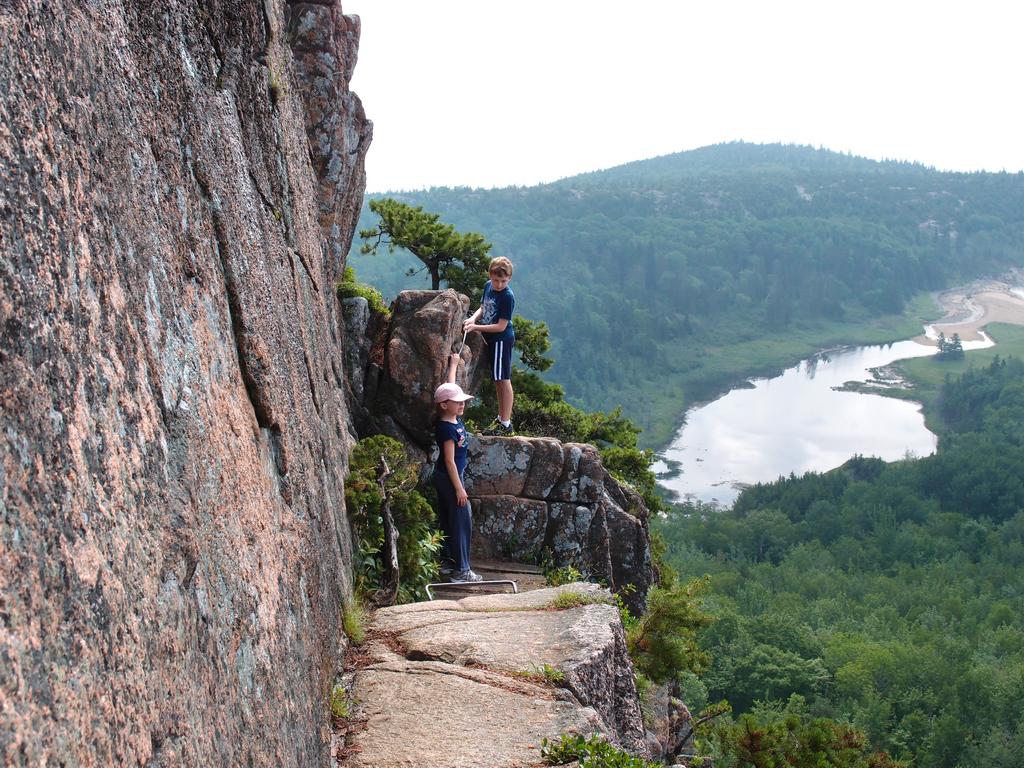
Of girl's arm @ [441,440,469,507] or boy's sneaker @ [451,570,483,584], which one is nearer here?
girl's arm @ [441,440,469,507]

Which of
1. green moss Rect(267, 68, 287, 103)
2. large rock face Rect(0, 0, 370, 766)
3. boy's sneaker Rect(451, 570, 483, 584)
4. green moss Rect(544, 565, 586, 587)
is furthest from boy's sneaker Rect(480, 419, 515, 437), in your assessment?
large rock face Rect(0, 0, 370, 766)

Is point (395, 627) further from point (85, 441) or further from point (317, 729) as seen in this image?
point (85, 441)

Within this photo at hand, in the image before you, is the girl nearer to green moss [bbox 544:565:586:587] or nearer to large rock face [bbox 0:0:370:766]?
green moss [bbox 544:565:586:587]

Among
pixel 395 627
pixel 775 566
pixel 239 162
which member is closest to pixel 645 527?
pixel 395 627

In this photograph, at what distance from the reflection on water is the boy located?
340 ft

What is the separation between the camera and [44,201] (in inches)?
112

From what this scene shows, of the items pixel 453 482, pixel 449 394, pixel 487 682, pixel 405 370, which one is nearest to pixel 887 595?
pixel 405 370

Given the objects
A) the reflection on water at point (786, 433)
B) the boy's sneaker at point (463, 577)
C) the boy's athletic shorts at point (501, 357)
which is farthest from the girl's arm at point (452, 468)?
the reflection on water at point (786, 433)

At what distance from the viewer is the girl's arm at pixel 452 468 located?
10.1m

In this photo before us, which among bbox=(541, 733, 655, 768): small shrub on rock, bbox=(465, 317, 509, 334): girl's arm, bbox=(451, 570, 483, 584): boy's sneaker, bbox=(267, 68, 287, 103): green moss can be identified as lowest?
bbox=(451, 570, 483, 584): boy's sneaker

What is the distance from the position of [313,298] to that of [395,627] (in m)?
3.00

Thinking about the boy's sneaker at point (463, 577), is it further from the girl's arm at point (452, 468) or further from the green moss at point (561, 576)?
the green moss at point (561, 576)

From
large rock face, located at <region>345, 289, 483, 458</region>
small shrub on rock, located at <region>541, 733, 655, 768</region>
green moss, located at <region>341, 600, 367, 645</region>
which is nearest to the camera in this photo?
small shrub on rock, located at <region>541, 733, 655, 768</region>

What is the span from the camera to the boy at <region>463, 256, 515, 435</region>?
1114 centimetres
